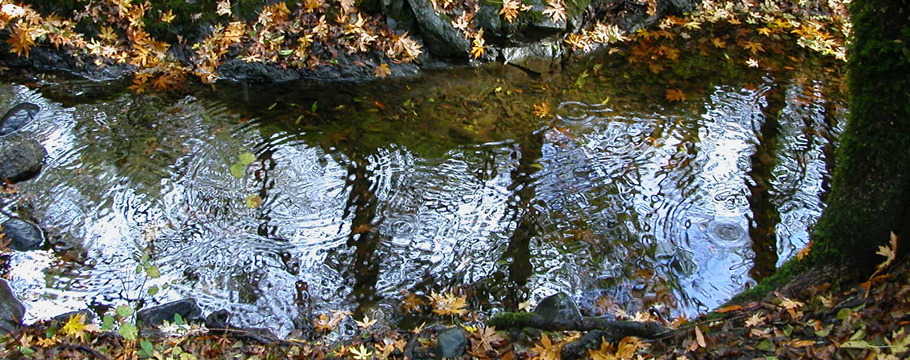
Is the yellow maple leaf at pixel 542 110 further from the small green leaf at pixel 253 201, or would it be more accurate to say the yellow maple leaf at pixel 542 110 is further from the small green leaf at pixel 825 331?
the small green leaf at pixel 825 331

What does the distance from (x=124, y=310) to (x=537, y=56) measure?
641cm

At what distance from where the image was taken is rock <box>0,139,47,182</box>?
212 inches

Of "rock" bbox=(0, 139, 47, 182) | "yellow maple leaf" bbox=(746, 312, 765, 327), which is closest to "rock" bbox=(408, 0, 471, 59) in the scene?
"rock" bbox=(0, 139, 47, 182)

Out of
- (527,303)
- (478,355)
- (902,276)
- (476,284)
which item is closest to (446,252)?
(476,284)

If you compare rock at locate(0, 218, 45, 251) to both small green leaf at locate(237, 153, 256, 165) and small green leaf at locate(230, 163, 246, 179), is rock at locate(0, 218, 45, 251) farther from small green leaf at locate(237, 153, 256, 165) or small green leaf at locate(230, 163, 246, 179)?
small green leaf at locate(237, 153, 256, 165)

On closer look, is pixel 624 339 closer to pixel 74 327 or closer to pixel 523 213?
A: pixel 523 213

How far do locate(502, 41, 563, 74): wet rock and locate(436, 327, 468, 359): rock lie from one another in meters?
5.39

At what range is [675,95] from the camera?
7379 mm

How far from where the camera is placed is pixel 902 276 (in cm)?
280

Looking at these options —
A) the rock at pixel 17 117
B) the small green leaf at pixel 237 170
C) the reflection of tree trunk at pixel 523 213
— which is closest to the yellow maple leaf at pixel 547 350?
the reflection of tree trunk at pixel 523 213

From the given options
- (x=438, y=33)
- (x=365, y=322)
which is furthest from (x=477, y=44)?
(x=365, y=322)

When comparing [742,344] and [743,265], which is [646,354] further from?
[743,265]

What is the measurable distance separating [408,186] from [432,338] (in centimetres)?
213

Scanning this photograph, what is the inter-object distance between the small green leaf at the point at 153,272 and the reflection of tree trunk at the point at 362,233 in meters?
1.53
